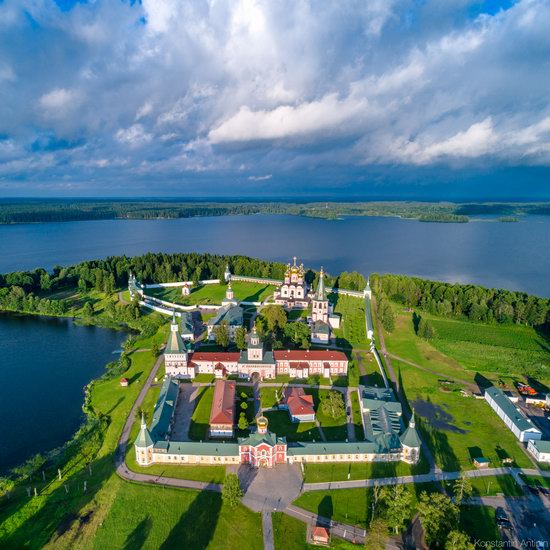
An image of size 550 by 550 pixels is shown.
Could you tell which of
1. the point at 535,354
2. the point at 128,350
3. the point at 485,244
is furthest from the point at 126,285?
the point at 485,244

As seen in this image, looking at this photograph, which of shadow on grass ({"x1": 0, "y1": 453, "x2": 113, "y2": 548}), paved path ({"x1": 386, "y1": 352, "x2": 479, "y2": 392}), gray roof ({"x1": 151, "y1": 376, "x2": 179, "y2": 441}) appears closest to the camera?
shadow on grass ({"x1": 0, "y1": 453, "x2": 113, "y2": 548})

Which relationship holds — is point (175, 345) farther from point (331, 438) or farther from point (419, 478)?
point (419, 478)

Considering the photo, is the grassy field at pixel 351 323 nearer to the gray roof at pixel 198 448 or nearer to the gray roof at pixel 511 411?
the gray roof at pixel 511 411

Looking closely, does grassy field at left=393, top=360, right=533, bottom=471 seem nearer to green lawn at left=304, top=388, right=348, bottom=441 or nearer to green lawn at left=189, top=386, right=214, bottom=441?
green lawn at left=304, top=388, right=348, bottom=441

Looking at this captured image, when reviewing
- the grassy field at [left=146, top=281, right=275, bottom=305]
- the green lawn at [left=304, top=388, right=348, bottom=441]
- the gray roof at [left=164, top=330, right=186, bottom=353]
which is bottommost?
the green lawn at [left=304, top=388, right=348, bottom=441]

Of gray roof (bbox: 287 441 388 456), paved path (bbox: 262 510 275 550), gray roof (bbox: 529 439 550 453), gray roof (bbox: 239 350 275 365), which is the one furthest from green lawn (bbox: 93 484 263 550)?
gray roof (bbox: 529 439 550 453)

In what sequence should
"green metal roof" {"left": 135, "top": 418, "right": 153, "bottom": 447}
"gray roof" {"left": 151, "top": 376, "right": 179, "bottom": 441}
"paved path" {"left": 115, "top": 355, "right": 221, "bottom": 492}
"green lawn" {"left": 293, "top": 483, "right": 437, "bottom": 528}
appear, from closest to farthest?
"green lawn" {"left": 293, "top": 483, "right": 437, "bottom": 528} < "paved path" {"left": 115, "top": 355, "right": 221, "bottom": 492} < "green metal roof" {"left": 135, "top": 418, "right": 153, "bottom": 447} < "gray roof" {"left": 151, "top": 376, "right": 179, "bottom": 441}

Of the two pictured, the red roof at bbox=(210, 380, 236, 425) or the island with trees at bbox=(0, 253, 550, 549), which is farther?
the red roof at bbox=(210, 380, 236, 425)

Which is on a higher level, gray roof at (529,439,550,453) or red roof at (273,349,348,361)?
red roof at (273,349,348,361)
